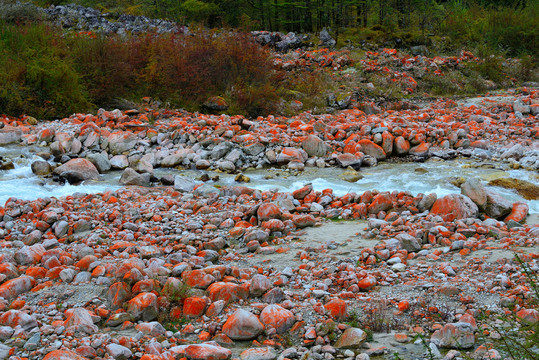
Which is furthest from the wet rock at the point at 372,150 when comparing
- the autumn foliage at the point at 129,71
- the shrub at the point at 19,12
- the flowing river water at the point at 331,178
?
the shrub at the point at 19,12

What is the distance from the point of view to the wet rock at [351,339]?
3.16 m

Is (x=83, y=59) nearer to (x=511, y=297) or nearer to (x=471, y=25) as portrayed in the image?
(x=511, y=297)

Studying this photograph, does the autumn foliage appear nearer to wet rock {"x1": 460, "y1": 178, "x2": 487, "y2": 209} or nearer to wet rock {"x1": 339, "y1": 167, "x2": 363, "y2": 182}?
wet rock {"x1": 339, "y1": 167, "x2": 363, "y2": 182}

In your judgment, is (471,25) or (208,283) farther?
(471,25)

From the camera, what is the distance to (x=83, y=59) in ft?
42.9

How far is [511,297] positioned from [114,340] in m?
3.01

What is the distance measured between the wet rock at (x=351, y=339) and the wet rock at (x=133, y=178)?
231 inches

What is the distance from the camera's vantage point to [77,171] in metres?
8.41

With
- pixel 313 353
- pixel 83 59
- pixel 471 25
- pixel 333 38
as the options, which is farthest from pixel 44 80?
pixel 471 25

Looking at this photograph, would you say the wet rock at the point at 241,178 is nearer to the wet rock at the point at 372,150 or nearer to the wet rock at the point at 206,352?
the wet rock at the point at 372,150

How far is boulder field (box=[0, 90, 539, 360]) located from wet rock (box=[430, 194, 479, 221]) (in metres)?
0.02

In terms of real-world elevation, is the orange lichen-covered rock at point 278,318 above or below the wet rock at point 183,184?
above

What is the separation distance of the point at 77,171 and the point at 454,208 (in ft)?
21.6

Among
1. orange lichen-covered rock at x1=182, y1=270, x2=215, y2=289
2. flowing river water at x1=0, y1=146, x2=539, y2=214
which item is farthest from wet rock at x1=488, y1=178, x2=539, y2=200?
orange lichen-covered rock at x1=182, y1=270, x2=215, y2=289
